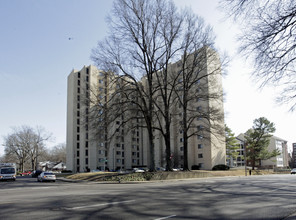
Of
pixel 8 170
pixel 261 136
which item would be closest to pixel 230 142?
pixel 261 136

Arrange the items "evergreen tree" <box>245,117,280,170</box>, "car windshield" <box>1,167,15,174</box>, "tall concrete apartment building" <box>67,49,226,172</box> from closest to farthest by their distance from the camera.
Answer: "car windshield" <box>1,167,15,174</box> < "evergreen tree" <box>245,117,280,170</box> < "tall concrete apartment building" <box>67,49,226,172</box>

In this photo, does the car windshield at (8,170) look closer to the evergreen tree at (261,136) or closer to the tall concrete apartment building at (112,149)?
the tall concrete apartment building at (112,149)

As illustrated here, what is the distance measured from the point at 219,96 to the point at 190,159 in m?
40.2

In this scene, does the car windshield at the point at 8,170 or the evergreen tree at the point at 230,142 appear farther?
the evergreen tree at the point at 230,142

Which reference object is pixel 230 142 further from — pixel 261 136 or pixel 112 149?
pixel 112 149

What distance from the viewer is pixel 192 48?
32.1m

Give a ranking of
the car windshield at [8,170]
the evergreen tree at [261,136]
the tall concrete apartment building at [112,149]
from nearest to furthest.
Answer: the car windshield at [8,170] → the evergreen tree at [261,136] → the tall concrete apartment building at [112,149]

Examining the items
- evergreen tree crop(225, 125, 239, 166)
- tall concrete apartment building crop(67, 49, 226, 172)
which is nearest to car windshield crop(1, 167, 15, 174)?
tall concrete apartment building crop(67, 49, 226, 172)

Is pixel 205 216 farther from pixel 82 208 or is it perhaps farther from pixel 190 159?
pixel 190 159

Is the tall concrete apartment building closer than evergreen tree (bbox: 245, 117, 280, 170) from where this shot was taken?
No

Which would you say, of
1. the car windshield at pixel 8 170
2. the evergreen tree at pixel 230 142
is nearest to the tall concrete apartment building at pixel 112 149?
the evergreen tree at pixel 230 142

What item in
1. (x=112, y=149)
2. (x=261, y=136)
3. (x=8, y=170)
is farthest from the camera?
(x=112, y=149)

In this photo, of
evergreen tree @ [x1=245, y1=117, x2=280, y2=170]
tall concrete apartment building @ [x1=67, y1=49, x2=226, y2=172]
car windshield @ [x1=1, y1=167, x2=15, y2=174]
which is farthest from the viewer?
tall concrete apartment building @ [x1=67, y1=49, x2=226, y2=172]

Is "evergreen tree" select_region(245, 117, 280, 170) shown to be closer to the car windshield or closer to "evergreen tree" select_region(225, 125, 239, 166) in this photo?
"evergreen tree" select_region(225, 125, 239, 166)
